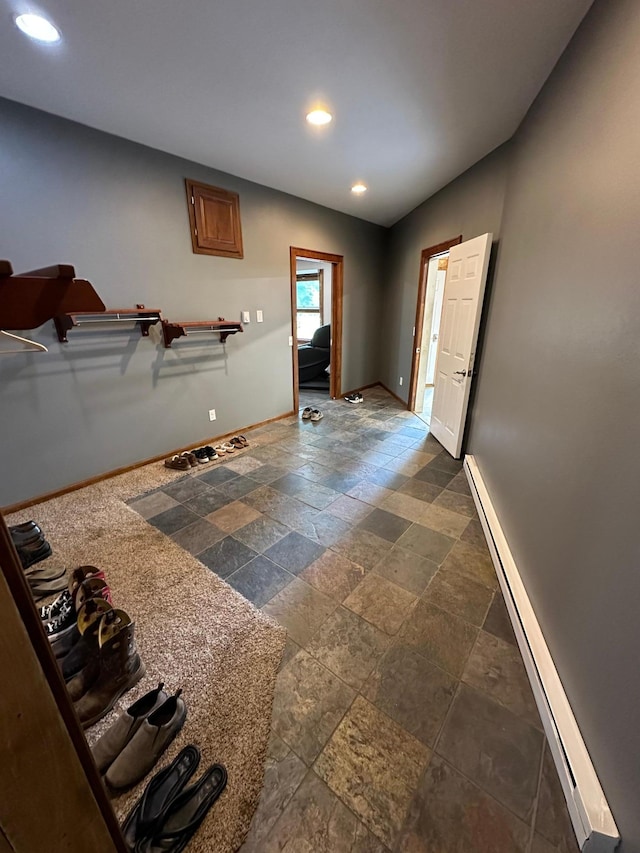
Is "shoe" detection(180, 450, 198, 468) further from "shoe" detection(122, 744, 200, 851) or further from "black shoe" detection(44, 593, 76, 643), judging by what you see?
"shoe" detection(122, 744, 200, 851)

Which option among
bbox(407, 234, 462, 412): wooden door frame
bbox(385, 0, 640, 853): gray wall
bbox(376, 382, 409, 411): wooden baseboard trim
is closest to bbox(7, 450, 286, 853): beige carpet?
bbox(385, 0, 640, 853): gray wall

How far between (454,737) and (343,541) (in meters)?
1.08

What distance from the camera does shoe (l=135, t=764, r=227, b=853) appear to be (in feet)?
2.95

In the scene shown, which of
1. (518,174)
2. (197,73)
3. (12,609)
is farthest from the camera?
(518,174)

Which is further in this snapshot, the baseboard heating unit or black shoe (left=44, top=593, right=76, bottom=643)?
black shoe (left=44, top=593, right=76, bottom=643)

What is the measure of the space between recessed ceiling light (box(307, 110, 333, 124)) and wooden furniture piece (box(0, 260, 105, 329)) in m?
2.27

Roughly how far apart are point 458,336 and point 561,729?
2.78m

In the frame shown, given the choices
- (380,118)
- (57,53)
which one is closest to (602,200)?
(380,118)

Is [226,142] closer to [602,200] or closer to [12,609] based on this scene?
[602,200]

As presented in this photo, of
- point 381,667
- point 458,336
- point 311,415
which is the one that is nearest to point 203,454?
point 311,415

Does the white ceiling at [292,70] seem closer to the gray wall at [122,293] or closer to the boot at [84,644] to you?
the gray wall at [122,293]

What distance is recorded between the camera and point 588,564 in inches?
43.3

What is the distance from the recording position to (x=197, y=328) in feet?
10.5

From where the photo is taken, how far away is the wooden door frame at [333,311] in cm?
403
